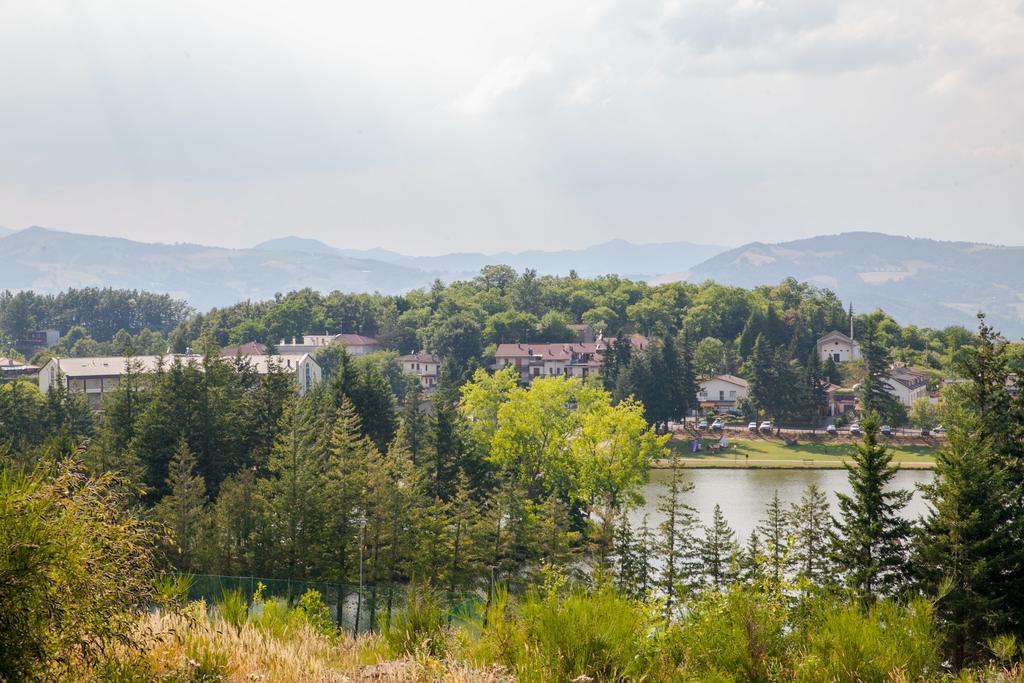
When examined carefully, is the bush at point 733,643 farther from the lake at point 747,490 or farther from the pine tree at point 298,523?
the lake at point 747,490

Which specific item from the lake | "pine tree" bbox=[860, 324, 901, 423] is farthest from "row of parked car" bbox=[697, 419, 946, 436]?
the lake

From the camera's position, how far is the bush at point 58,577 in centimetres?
471

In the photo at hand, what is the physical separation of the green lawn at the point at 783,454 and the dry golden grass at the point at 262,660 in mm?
45682

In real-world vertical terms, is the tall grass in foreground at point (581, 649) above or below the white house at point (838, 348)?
below

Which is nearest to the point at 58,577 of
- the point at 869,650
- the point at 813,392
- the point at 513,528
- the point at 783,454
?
the point at 869,650

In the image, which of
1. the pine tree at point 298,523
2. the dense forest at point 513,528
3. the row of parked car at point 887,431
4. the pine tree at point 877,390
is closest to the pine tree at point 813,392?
the row of parked car at point 887,431

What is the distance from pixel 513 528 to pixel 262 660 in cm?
1673

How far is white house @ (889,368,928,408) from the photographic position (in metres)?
68.6

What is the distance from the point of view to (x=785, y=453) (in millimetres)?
55156

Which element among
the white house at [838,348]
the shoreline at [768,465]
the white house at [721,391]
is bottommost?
the shoreline at [768,465]

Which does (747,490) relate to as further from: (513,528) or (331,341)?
(331,341)

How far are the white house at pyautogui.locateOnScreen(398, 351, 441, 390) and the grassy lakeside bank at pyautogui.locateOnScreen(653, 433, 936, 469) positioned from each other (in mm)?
27856

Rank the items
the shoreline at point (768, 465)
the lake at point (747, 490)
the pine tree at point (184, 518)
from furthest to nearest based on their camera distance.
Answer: the shoreline at point (768, 465), the lake at point (747, 490), the pine tree at point (184, 518)

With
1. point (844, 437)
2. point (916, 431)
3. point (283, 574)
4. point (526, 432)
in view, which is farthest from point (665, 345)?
point (283, 574)
